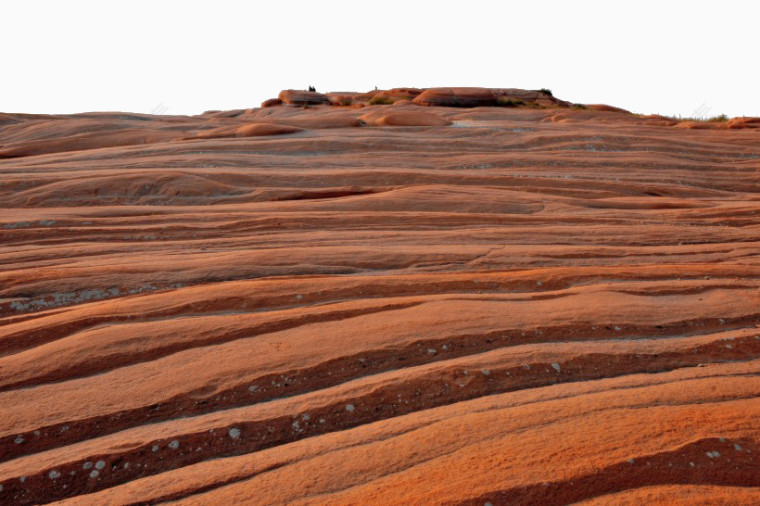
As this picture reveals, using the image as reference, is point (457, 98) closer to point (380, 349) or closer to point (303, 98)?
point (303, 98)

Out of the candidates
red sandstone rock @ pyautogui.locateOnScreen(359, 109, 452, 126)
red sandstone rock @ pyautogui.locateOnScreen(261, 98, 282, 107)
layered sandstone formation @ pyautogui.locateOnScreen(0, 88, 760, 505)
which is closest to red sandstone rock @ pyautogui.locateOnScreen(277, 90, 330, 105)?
red sandstone rock @ pyautogui.locateOnScreen(261, 98, 282, 107)

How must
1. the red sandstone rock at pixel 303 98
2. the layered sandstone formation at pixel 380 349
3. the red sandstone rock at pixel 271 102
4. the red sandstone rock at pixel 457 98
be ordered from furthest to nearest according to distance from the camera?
the red sandstone rock at pixel 271 102
the red sandstone rock at pixel 303 98
the red sandstone rock at pixel 457 98
the layered sandstone formation at pixel 380 349

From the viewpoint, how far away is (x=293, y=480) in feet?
5.43

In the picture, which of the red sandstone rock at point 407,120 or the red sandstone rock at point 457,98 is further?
the red sandstone rock at point 457,98

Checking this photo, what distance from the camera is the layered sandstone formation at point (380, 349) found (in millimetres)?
1680

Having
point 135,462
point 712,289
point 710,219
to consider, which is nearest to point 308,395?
point 135,462

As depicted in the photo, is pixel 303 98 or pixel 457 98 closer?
pixel 457 98

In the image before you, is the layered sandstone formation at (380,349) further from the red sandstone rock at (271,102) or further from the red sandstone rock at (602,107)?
the red sandstone rock at (271,102)

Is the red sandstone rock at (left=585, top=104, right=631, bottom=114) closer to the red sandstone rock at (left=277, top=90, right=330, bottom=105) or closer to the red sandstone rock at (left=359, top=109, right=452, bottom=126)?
the red sandstone rock at (left=277, top=90, right=330, bottom=105)

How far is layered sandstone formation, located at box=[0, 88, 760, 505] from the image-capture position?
168 cm

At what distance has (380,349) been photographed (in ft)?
7.82

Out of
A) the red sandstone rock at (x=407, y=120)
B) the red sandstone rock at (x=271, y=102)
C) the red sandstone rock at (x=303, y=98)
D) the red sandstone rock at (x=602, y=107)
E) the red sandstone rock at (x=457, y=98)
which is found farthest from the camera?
the red sandstone rock at (x=271, y=102)

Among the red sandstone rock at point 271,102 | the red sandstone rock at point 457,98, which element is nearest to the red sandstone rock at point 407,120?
Result: the red sandstone rock at point 457,98

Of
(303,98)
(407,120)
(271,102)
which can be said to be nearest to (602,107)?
(303,98)
